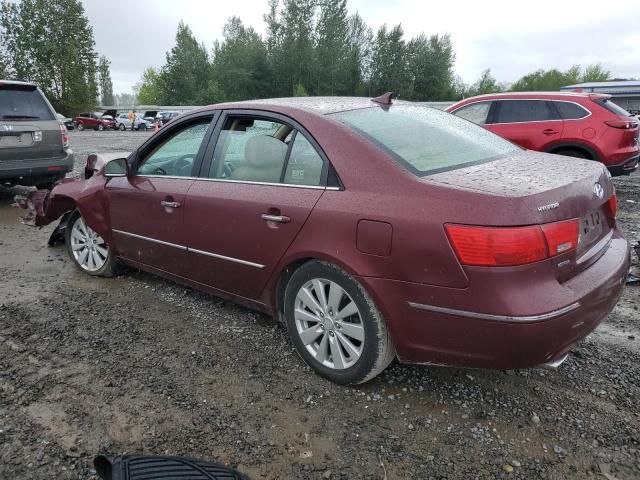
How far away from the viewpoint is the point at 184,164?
3.47 meters

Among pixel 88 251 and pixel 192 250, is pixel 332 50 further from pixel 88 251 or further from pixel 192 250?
pixel 192 250

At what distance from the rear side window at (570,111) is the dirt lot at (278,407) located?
479 centimetres

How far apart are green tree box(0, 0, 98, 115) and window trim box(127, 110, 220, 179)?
49977 mm

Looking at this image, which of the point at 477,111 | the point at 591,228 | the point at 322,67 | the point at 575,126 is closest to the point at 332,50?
the point at 322,67

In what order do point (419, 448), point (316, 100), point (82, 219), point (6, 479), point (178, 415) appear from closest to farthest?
point (6, 479)
point (419, 448)
point (178, 415)
point (316, 100)
point (82, 219)

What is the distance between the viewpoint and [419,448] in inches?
88.0

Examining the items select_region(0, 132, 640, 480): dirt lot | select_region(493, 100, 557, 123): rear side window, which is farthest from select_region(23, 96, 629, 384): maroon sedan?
select_region(493, 100, 557, 123): rear side window

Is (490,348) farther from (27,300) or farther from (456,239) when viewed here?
(27,300)

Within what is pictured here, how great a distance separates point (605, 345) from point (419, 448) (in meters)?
1.63

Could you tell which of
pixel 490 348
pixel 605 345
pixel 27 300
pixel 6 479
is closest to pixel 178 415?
pixel 6 479

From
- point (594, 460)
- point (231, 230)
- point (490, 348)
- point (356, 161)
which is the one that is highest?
point (356, 161)

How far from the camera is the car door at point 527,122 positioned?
7.46 meters

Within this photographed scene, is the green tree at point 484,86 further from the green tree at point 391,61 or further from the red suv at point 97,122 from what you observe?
the red suv at point 97,122

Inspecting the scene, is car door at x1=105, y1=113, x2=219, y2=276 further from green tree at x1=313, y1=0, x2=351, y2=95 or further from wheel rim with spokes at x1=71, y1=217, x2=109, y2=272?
green tree at x1=313, y1=0, x2=351, y2=95
